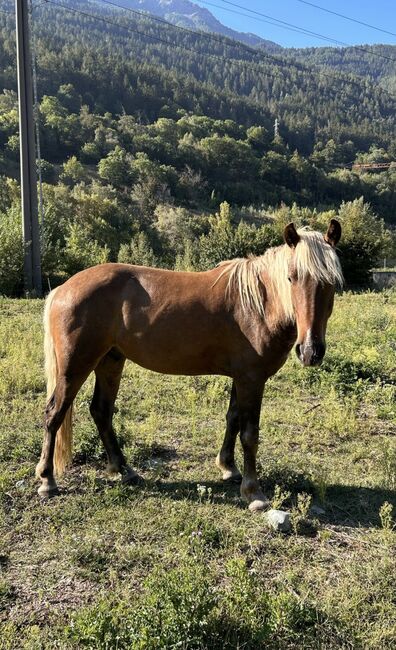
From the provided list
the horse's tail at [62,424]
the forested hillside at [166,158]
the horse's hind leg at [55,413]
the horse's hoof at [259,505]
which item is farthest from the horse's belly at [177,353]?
the forested hillside at [166,158]

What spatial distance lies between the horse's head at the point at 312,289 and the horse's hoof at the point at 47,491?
231 centimetres

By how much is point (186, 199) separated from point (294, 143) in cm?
5929

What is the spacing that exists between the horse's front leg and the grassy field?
152 millimetres

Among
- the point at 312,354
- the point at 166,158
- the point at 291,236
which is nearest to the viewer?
the point at 312,354

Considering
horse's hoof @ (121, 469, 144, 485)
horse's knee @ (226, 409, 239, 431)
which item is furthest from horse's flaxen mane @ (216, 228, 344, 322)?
horse's hoof @ (121, 469, 144, 485)

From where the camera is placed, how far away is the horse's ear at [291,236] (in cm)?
333

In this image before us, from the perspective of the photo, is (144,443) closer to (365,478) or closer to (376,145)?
(365,478)

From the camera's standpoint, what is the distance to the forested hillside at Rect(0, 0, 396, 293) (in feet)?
91.1

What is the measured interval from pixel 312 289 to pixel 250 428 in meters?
1.29

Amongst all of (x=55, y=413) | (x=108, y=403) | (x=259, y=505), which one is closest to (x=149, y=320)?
(x=108, y=403)

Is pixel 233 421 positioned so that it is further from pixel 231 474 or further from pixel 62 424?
pixel 62 424

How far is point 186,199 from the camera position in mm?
60344

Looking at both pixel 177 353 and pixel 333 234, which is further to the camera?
pixel 177 353

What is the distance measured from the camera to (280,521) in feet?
11.0
